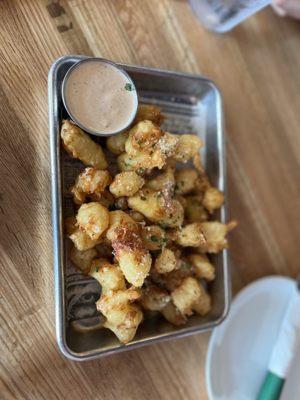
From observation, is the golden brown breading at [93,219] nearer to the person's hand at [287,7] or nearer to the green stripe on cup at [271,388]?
the green stripe on cup at [271,388]

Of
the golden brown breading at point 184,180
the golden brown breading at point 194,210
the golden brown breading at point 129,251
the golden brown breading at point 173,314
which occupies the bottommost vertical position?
the golden brown breading at point 173,314

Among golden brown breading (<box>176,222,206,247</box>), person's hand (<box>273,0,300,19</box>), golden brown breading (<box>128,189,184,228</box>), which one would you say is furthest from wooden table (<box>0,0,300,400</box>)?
golden brown breading (<box>176,222,206,247</box>)

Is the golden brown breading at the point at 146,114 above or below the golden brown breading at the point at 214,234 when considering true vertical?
above

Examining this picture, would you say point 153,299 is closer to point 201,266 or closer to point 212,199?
point 201,266

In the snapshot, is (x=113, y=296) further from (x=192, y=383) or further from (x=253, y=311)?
(x=253, y=311)

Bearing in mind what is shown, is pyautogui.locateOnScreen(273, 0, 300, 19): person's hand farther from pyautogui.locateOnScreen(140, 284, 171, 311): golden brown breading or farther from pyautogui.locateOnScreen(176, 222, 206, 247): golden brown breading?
pyautogui.locateOnScreen(140, 284, 171, 311): golden brown breading

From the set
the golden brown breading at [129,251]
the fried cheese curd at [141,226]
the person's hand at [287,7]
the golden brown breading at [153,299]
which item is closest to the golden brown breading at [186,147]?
the fried cheese curd at [141,226]

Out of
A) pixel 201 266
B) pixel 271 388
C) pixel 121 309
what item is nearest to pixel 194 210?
pixel 201 266
